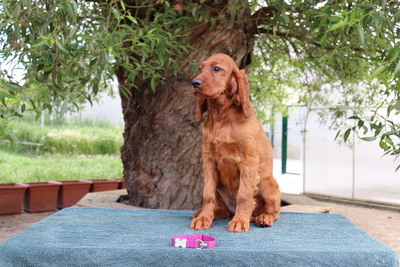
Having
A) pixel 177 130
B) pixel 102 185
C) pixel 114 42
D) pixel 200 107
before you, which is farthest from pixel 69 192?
pixel 200 107

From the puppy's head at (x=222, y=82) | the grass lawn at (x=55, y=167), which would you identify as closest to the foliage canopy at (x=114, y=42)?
the puppy's head at (x=222, y=82)

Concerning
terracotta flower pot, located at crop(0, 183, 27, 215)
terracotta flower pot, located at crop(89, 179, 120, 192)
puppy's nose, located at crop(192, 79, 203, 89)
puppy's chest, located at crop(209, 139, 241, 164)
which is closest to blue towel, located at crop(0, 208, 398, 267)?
puppy's chest, located at crop(209, 139, 241, 164)

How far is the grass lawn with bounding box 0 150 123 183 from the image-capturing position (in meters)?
7.52

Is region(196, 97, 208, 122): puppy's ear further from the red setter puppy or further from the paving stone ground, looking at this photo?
the paving stone ground

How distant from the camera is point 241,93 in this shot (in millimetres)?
2068

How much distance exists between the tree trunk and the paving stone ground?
86.6 inches

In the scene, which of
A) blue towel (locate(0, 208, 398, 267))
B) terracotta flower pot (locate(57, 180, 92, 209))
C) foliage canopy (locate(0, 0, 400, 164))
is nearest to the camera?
blue towel (locate(0, 208, 398, 267))

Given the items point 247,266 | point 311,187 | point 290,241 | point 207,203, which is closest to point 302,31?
point 207,203

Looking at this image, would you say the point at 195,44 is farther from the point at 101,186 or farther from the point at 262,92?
the point at 101,186

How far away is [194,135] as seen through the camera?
3977mm

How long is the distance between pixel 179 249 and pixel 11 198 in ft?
18.3

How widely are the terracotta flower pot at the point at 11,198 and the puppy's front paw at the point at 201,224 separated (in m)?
5.08

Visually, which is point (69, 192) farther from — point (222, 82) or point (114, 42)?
point (222, 82)

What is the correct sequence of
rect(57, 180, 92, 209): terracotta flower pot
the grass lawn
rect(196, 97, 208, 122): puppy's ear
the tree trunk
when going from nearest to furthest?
rect(196, 97, 208, 122): puppy's ear < the tree trunk < rect(57, 180, 92, 209): terracotta flower pot < the grass lawn
